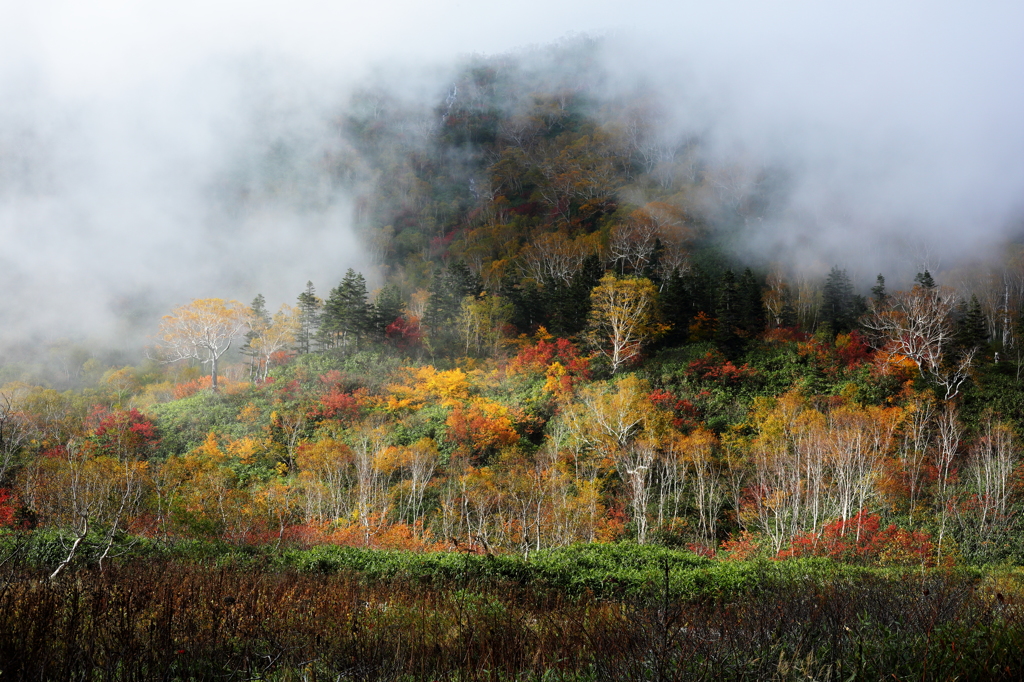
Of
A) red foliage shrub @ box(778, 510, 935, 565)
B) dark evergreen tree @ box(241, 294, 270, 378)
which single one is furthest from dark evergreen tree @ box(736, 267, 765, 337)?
dark evergreen tree @ box(241, 294, 270, 378)

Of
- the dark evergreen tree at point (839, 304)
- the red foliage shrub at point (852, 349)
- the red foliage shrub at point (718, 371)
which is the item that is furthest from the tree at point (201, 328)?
the dark evergreen tree at point (839, 304)

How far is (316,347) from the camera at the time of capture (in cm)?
4953

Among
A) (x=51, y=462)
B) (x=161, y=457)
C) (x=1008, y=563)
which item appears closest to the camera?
(x=1008, y=563)

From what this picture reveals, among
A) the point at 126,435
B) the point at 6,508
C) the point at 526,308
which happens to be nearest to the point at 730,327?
the point at 526,308

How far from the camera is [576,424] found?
28.7m

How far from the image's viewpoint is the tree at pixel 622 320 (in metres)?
37.0

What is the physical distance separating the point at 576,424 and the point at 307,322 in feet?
111

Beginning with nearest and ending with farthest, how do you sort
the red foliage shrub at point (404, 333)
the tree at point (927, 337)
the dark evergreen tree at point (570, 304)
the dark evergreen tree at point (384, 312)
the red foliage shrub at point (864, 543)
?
the red foliage shrub at point (864, 543) → the tree at point (927, 337) → the dark evergreen tree at point (570, 304) → the red foliage shrub at point (404, 333) → the dark evergreen tree at point (384, 312)


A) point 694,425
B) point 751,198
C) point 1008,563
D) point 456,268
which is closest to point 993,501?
point 1008,563

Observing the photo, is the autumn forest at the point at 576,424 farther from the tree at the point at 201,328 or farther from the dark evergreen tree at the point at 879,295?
the dark evergreen tree at the point at 879,295

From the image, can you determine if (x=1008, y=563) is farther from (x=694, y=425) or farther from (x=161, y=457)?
(x=161, y=457)

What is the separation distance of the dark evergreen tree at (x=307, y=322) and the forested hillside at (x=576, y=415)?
399mm

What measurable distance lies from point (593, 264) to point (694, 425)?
2442cm

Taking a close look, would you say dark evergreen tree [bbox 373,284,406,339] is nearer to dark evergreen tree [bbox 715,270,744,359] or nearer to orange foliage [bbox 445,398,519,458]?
orange foliage [bbox 445,398,519,458]
